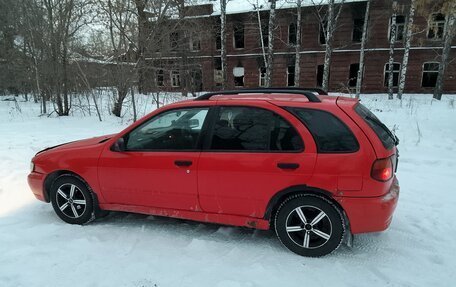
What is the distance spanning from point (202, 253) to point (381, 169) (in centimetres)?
201

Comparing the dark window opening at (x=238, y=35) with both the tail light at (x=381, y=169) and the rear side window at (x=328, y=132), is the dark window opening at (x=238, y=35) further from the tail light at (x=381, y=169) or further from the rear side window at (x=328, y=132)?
the tail light at (x=381, y=169)

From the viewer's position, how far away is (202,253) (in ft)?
11.4

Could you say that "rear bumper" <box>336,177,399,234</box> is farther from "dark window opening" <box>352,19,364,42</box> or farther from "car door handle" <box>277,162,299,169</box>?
"dark window opening" <box>352,19,364,42</box>

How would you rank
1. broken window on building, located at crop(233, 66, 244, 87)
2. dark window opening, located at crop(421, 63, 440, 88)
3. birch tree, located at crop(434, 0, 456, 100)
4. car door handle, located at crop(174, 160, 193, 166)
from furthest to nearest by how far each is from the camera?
broken window on building, located at crop(233, 66, 244, 87), dark window opening, located at crop(421, 63, 440, 88), birch tree, located at crop(434, 0, 456, 100), car door handle, located at crop(174, 160, 193, 166)

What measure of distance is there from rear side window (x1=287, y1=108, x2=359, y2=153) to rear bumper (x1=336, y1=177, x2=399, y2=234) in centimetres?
51

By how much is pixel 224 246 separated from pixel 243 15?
2668 centimetres

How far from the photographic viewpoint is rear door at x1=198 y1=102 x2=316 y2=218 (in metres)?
3.29

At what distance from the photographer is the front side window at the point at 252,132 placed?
132 inches

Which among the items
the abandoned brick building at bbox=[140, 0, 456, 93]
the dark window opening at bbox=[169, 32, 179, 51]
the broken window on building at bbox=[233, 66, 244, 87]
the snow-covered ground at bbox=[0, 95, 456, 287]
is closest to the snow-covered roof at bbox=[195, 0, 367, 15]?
the abandoned brick building at bbox=[140, 0, 456, 93]

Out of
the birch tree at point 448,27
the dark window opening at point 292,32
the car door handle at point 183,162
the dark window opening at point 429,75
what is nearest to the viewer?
the car door handle at point 183,162

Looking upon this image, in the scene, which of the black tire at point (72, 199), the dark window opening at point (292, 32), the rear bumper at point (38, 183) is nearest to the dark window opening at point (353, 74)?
the dark window opening at point (292, 32)

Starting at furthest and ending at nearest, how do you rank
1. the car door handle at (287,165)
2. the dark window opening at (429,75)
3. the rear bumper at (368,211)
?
1. the dark window opening at (429,75)
2. the car door handle at (287,165)
3. the rear bumper at (368,211)

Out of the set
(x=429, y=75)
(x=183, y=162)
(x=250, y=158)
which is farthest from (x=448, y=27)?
(x=183, y=162)

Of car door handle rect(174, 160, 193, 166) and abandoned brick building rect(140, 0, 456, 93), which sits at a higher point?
abandoned brick building rect(140, 0, 456, 93)
